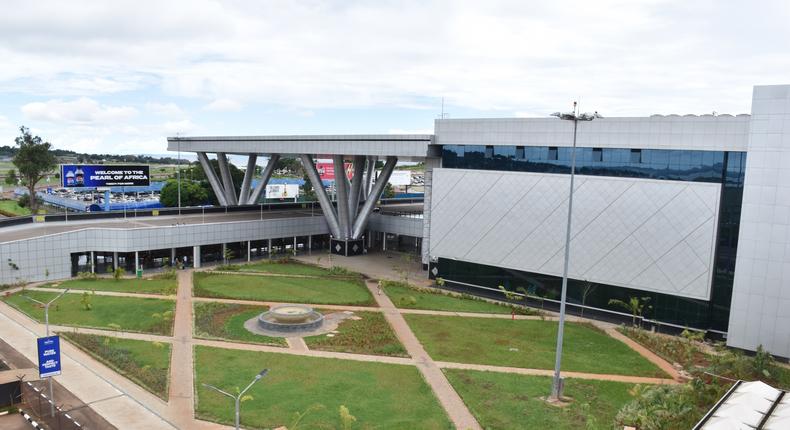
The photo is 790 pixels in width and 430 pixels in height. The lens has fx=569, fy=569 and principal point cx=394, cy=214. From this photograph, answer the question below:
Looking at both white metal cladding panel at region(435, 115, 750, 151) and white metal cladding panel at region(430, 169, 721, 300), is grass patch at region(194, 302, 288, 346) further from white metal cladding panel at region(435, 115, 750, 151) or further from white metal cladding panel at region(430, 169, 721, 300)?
white metal cladding panel at region(435, 115, 750, 151)

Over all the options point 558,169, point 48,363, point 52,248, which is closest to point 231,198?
point 52,248

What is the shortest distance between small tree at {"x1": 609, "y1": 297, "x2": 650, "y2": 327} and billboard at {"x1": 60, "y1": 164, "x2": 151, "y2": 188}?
2535 inches

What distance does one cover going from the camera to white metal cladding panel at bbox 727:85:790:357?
131 feet

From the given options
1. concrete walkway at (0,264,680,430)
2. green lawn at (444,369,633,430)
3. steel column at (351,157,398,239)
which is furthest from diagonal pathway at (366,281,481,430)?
steel column at (351,157,398,239)

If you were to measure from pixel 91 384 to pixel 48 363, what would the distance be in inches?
199

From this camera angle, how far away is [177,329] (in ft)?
138

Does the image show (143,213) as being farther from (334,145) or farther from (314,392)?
(314,392)

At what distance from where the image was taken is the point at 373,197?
71.2 metres

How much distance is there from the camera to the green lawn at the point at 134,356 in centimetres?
3241

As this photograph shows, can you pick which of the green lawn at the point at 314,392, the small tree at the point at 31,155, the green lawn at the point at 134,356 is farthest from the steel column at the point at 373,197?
the small tree at the point at 31,155

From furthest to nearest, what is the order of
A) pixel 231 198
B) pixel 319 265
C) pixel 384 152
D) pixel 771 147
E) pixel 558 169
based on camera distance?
pixel 231 198, pixel 319 265, pixel 384 152, pixel 558 169, pixel 771 147

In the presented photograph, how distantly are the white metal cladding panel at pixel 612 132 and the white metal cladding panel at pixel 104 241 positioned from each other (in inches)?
1060

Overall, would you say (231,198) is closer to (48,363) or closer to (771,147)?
(48,363)

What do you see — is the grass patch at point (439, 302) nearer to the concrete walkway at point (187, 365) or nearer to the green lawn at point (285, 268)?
the concrete walkway at point (187, 365)
